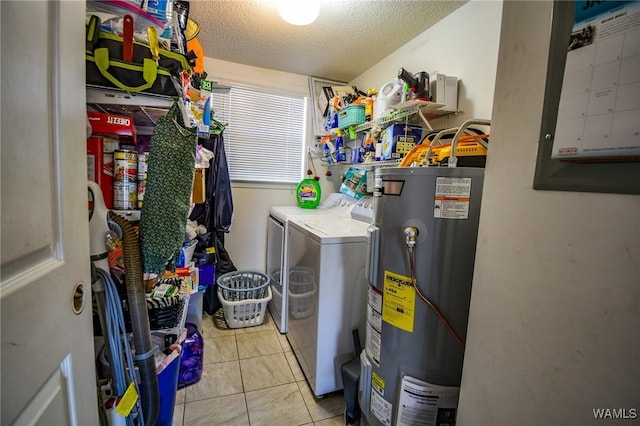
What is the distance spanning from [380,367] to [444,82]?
170 centimetres

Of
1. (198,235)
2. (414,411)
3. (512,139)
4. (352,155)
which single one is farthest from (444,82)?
(198,235)

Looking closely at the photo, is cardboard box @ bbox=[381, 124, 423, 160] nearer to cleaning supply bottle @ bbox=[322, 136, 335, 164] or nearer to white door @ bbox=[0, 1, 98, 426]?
cleaning supply bottle @ bbox=[322, 136, 335, 164]

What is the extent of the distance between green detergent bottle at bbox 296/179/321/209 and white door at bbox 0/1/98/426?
7.87 ft

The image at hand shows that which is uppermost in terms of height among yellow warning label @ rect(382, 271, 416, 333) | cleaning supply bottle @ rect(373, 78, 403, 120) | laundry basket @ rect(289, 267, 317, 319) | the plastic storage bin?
cleaning supply bottle @ rect(373, 78, 403, 120)

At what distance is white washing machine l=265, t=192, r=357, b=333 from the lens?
2.22 metres

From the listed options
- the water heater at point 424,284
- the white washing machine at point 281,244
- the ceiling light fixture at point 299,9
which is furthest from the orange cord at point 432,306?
the ceiling light fixture at point 299,9

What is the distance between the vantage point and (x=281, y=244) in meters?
2.32

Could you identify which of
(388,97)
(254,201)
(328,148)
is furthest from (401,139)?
(254,201)

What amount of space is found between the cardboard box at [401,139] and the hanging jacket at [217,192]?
1496 millimetres

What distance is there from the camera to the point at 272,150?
9.93 ft

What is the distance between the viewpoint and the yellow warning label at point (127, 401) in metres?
0.82

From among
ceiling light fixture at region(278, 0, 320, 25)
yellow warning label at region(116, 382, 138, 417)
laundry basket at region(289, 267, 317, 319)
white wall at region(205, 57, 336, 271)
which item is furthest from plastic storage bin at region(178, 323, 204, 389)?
ceiling light fixture at region(278, 0, 320, 25)

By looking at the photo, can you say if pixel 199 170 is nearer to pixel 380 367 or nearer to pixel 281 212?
pixel 281 212

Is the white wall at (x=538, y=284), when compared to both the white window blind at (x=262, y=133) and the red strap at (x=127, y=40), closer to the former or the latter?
the red strap at (x=127, y=40)
